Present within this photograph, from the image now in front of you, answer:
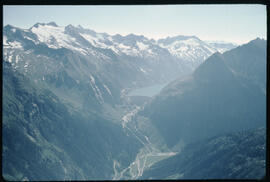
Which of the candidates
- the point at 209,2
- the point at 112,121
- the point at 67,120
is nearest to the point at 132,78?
the point at 112,121

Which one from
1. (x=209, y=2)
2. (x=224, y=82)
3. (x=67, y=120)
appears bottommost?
(x=67, y=120)

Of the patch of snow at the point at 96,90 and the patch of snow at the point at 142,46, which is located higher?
the patch of snow at the point at 142,46

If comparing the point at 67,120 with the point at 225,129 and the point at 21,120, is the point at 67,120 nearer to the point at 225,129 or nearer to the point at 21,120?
the point at 21,120

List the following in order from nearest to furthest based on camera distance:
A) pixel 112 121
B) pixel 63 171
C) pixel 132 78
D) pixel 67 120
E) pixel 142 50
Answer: pixel 63 171
pixel 67 120
pixel 112 121
pixel 132 78
pixel 142 50

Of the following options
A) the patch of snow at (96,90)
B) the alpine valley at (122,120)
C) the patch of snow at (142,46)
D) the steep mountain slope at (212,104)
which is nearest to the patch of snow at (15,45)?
the alpine valley at (122,120)

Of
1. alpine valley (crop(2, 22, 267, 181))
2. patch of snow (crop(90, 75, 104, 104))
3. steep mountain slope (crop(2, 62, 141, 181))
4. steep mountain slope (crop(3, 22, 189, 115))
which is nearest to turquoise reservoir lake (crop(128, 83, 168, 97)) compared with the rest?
alpine valley (crop(2, 22, 267, 181))

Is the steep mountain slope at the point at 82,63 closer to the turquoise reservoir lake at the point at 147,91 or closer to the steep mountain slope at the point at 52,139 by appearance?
the turquoise reservoir lake at the point at 147,91
